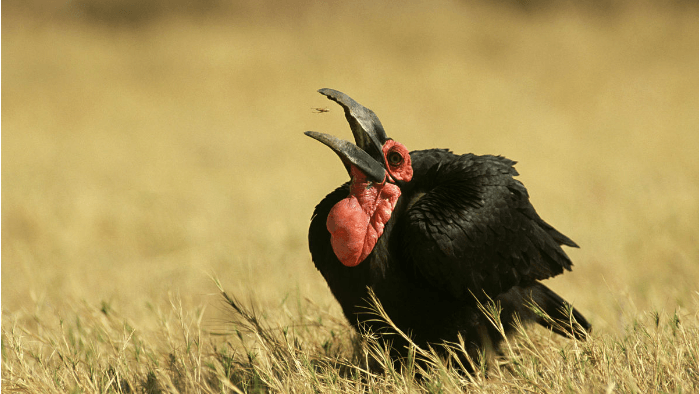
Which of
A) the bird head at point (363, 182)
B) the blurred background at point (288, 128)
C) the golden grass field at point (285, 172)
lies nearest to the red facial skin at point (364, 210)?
the bird head at point (363, 182)

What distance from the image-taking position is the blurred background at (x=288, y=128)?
389 centimetres

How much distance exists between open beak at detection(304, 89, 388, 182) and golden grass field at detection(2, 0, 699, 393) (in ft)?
2.16

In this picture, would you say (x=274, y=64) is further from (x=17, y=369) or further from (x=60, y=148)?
(x=17, y=369)

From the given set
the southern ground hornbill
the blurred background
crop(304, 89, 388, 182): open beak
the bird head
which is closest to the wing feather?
the southern ground hornbill

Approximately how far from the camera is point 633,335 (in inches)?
83.0

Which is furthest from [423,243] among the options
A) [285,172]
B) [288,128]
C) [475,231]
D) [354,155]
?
[288,128]

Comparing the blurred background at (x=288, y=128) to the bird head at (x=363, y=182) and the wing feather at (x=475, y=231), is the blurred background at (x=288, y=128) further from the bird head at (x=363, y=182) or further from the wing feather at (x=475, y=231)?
the bird head at (x=363, y=182)

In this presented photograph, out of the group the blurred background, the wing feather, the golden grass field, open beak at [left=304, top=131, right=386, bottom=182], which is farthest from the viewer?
the blurred background

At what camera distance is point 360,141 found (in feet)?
6.95

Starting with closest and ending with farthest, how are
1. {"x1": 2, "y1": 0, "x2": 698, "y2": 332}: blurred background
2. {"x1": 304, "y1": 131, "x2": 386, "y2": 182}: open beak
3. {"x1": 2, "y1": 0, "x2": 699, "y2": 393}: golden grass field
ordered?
{"x1": 304, "y1": 131, "x2": 386, "y2": 182}: open beak, {"x1": 2, "y1": 0, "x2": 699, "y2": 393}: golden grass field, {"x1": 2, "y1": 0, "x2": 698, "y2": 332}: blurred background

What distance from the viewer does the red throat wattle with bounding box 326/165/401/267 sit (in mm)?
1994

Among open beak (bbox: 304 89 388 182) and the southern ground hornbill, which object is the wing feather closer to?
the southern ground hornbill

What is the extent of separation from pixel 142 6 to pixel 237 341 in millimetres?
9339

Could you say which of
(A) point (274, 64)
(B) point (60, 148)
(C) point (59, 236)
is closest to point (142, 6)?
(A) point (274, 64)
